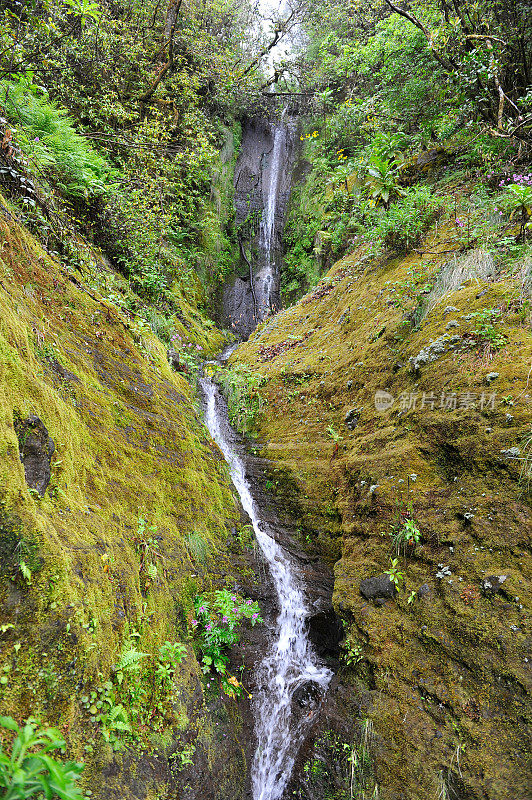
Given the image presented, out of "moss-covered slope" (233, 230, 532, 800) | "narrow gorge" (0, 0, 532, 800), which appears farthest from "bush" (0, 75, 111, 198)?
"moss-covered slope" (233, 230, 532, 800)

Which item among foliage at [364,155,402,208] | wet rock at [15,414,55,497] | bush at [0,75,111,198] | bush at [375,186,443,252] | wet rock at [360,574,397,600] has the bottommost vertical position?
wet rock at [360,574,397,600]

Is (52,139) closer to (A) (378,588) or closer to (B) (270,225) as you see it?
(A) (378,588)

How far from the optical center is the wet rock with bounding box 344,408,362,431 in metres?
5.37

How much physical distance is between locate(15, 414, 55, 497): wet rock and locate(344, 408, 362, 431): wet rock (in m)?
3.88

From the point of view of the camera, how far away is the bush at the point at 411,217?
6215 mm

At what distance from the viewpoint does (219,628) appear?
11.5ft

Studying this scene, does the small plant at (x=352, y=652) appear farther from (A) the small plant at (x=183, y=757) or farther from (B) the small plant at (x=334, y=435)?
(B) the small plant at (x=334, y=435)

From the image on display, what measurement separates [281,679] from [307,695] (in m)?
0.29

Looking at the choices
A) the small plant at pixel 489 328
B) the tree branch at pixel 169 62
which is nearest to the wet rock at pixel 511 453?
the small plant at pixel 489 328

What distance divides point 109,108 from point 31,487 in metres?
8.91

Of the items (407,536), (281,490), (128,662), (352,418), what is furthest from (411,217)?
(128,662)

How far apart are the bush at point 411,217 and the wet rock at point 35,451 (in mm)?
6235

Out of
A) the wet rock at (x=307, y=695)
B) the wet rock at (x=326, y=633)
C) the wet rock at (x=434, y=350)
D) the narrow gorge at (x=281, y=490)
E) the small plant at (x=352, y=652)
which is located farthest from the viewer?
the wet rock at (x=434, y=350)

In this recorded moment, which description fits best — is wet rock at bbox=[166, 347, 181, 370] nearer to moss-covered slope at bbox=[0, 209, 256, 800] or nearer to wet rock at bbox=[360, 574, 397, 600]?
moss-covered slope at bbox=[0, 209, 256, 800]
